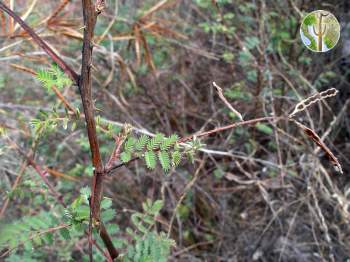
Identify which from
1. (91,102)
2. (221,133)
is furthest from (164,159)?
(221,133)

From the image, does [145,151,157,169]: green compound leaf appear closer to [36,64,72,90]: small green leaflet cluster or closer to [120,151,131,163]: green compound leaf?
[120,151,131,163]: green compound leaf

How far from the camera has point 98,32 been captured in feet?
9.18

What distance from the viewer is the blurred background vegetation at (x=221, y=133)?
2.20 meters

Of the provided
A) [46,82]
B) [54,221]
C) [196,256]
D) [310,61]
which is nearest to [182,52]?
[310,61]

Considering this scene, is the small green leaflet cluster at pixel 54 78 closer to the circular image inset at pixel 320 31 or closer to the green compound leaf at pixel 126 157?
the green compound leaf at pixel 126 157

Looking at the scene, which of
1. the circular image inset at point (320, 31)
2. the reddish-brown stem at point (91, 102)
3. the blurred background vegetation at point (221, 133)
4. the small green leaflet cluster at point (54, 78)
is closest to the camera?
the reddish-brown stem at point (91, 102)

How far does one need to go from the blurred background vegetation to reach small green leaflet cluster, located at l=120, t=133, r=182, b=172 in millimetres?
960

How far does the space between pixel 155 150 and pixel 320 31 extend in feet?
2.04

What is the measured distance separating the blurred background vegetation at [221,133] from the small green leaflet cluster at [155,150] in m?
0.96

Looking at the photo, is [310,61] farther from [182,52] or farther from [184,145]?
[184,145]

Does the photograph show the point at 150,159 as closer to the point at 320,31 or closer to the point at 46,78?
the point at 46,78

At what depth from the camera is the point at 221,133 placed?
263 centimetres

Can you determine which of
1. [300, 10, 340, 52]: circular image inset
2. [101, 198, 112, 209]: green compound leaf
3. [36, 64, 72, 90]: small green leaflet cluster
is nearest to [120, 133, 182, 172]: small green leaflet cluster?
[36, 64, 72, 90]: small green leaflet cluster

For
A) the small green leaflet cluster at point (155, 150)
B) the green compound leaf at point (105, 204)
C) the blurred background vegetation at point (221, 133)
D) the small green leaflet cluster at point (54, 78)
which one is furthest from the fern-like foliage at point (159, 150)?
the blurred background vegetation at point (221, 133)
